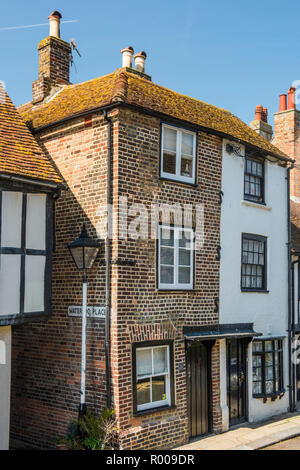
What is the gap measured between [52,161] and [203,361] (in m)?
6.00

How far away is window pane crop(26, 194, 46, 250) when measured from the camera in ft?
33.0

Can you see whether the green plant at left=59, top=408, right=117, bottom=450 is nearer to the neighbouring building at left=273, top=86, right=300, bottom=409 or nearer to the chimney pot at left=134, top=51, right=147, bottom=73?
the neighbouring building at left=273, top=86, right=300, bottom=409

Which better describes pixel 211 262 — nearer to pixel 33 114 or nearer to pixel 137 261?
pixel 137 261

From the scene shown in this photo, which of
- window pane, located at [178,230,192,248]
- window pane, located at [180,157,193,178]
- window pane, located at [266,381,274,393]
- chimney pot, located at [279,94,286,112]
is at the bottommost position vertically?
window pane, located at [266,381,274,393]

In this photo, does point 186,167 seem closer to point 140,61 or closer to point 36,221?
point 36,221

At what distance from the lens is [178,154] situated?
11.9m

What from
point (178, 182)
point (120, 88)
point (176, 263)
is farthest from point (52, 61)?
point (176, 263)

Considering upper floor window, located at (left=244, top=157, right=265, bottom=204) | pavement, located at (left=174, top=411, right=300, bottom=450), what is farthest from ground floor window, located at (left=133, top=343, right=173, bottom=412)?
upper floor window, located at (left=244, top=157, right=265, bottom=204)

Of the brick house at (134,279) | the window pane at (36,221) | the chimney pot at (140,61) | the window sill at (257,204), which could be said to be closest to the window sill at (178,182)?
the brick house at (134,279)

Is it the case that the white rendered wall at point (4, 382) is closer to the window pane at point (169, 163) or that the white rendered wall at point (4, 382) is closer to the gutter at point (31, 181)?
the gutter at point (31, 181)

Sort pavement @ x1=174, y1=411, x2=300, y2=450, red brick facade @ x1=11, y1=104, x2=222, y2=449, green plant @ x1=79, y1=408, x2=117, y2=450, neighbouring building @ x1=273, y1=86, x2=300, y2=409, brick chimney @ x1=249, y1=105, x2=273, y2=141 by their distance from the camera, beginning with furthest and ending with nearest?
brick chimney @ x1=249, y1=105, x2=273, y2=141 → neighbouring building @ x1=273, y1=86, x2=300, y2=409 → pavement @ x1=174, y1=411, x2=300, y2=450 → red brick facade @ x1=11, y1=104, x2=222, y2=449 → green plant @ x1=79, y1=408, x2=117, y2=450

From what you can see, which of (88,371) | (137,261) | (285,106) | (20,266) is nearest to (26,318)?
(20,266)

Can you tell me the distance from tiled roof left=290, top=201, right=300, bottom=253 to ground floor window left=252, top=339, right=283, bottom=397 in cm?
311

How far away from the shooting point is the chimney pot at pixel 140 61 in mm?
14984
